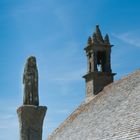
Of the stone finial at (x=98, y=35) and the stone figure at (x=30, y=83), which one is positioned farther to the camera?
the stone finial at (x=98, y=35)

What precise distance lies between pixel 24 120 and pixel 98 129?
11110mm

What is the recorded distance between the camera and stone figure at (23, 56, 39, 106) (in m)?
10.7

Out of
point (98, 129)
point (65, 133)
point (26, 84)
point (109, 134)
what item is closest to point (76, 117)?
Answer: point (65, 133)

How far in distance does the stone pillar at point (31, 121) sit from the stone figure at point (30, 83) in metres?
0.32

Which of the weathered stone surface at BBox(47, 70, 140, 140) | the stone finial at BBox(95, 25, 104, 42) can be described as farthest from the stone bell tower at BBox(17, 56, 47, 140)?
the stone finial at BBox(95, 25, 104, 42)

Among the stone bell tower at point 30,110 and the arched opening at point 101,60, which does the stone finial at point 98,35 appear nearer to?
the arched opening at point 101,60

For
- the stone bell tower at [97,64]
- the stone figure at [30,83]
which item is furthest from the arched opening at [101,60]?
the stone figure at [30,83]

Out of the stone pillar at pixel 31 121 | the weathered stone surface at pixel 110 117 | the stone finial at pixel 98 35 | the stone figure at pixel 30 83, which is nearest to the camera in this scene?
the stone pillar at pixel 31 121

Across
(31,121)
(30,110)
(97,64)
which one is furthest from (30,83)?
(97,64)

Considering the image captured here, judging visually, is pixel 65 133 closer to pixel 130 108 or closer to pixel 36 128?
pixel 130 108

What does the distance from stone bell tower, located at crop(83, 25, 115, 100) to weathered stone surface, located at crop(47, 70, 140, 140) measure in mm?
3185

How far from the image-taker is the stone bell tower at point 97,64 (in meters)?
30.8

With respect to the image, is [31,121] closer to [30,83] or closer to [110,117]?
[30,83]

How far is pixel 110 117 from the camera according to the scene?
21.2 metres
